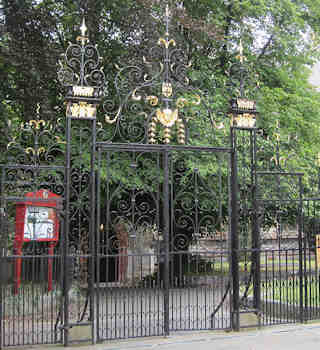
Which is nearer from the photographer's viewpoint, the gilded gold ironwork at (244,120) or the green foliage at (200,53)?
the gilded gold ironwork at (244,120)

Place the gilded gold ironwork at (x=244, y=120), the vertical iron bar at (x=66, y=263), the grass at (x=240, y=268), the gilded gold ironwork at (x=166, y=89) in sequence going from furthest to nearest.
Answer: the gilded gold ironwork at (x=244, y=120) → the grass at (x=240, y=268) → the gilded gold ironwork at (x=166, y=89) → the vertical iron bar at (x=66, y=263)

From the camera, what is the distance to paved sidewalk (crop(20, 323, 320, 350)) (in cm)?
717

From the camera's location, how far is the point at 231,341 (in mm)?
7535

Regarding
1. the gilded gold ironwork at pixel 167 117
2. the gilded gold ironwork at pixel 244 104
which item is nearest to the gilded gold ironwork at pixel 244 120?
the gilded gold ironwork at pixel 244 104

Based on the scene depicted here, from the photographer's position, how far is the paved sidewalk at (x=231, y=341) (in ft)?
23.5

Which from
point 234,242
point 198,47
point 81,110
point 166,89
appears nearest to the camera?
point 81,110

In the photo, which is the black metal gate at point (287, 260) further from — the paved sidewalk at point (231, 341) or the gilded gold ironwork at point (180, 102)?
the gilded gold ironwork at point (180, 102)

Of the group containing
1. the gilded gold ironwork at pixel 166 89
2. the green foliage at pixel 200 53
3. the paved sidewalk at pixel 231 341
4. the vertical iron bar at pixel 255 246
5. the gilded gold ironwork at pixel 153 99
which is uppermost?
the green foliage at pixel 200 53

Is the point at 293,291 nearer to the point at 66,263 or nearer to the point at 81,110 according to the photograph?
the point at 66,263

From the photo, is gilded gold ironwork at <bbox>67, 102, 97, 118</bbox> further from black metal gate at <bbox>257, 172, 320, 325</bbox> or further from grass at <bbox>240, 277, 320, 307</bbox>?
grass at <bbox>240, 277, 320, 307</bbox>

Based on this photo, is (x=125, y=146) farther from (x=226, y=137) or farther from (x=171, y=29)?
(x=171, y=29)

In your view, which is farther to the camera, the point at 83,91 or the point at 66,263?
the point at 83,91

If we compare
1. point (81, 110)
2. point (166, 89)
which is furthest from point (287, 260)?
point (81, 110)

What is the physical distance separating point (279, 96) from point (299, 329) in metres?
8.75
